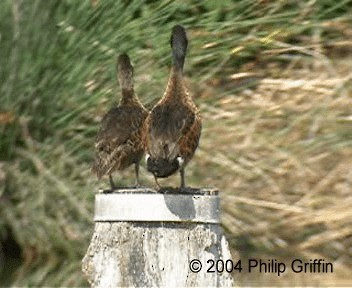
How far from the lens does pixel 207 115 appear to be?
7.61 meters

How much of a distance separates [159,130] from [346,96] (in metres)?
2.85

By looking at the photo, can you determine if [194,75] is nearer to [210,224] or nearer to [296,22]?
[296,22]

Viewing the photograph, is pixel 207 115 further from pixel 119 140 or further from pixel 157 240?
pixel 157 240

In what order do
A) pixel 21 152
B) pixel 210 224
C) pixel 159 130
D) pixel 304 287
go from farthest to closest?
→ pixel 21 152
pixel 304 287
pixel 159 130
pixel 210 224

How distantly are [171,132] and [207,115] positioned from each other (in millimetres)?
2794

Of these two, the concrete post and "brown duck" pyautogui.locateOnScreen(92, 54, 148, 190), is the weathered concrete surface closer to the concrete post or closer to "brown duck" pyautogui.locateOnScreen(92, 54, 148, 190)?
the concrete post

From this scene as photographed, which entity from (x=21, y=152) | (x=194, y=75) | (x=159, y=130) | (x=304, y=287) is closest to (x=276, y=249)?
(x=304, y=287)

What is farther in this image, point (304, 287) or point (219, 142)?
point (219, 142)

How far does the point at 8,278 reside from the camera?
761 cm

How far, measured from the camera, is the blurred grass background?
24.0 ft

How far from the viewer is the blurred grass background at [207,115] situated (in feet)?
24.0

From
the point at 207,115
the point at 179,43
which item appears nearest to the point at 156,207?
the point at 179,43

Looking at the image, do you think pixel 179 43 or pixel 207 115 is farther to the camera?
pixel 207 115

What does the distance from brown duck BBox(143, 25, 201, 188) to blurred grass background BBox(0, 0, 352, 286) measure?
7.09ft
